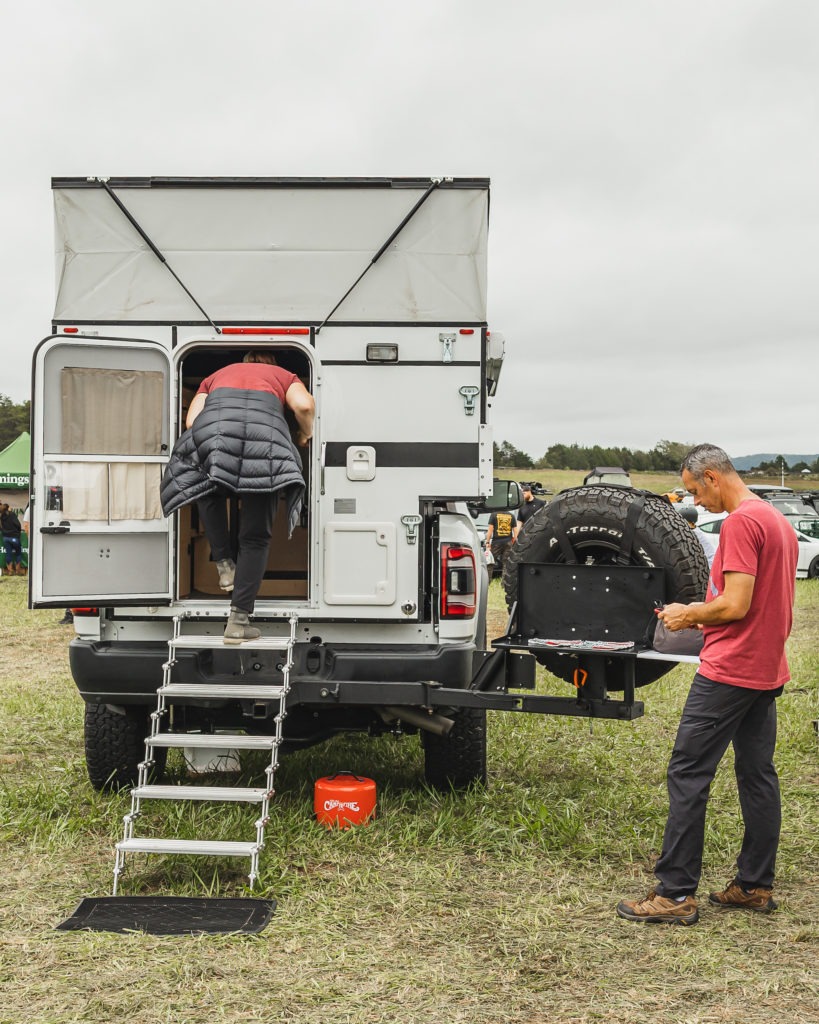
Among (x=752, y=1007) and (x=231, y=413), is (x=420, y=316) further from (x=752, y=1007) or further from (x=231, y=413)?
(x=752, y=1007)

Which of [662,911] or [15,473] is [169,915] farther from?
[15,473]

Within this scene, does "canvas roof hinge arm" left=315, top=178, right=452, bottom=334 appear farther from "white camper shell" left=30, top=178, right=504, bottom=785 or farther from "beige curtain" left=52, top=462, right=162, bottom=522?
"beige curtain" left=52, top=462, right=162, bottom=522

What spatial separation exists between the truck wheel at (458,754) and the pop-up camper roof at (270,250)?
2088mm

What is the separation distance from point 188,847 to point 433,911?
104cm

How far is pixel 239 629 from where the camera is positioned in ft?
17.2

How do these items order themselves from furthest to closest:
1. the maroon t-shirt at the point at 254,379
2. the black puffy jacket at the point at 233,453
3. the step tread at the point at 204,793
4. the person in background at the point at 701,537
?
the person in background at the point at 701,537 < the maroon t-shirt at the point at 254,379 < the black puffy jacket at the point at 233,453 < the step tread at the point at 204,793

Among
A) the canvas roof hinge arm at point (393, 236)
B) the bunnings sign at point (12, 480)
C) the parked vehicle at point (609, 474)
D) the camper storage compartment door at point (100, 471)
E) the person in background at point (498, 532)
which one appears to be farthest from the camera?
the bunnings sign at point (12, 480)

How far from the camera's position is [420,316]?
5.56 metres

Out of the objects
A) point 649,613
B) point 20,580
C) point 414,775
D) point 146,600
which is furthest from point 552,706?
point 20,580

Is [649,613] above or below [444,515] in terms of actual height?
below

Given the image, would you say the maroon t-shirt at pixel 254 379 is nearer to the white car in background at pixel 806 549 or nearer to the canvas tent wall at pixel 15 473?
the white car in background at pixel 806 549

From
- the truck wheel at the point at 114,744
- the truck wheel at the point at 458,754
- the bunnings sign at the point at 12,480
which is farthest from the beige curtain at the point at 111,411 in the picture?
the bunnings sign at the point at 12,480

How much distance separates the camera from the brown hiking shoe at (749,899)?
4328mm

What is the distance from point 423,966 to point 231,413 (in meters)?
2.59
